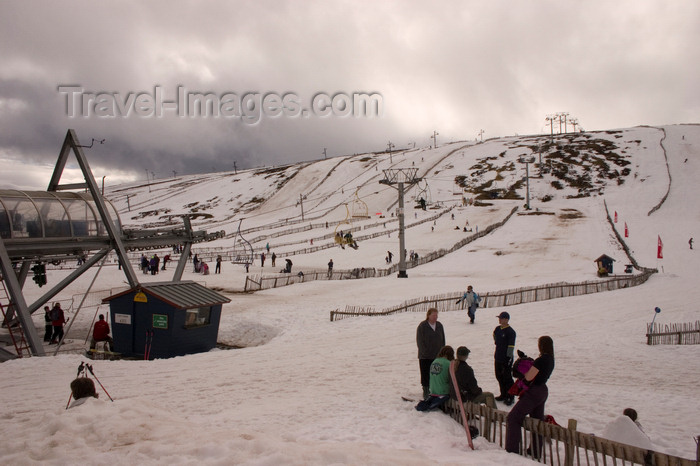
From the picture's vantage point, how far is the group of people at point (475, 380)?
240 inches

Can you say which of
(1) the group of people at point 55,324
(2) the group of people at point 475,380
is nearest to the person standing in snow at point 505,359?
(2) the group of people at point 475,380

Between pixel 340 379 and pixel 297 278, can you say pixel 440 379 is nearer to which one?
pixel 340 379

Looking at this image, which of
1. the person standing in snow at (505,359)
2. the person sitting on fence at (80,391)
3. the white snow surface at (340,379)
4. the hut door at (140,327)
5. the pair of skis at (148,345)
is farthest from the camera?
the hut door at (140,327)

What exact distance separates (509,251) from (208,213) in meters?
82.4

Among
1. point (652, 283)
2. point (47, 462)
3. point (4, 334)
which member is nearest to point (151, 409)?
point (47, 462)

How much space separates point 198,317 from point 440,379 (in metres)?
10.7

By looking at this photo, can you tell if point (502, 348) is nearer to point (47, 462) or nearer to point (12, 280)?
point (47, 462)

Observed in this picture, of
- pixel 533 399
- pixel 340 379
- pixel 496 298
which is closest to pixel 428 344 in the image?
pixel 533 399

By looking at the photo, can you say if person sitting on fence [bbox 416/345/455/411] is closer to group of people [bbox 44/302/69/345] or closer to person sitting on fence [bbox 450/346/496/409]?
person sitting on fence [bbox 450/346/496/409]

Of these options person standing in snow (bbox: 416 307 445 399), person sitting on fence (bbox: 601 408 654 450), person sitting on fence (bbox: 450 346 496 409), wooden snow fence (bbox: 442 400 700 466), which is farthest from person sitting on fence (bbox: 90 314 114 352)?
person sitting on fence (bbox: 601 408 654 450)

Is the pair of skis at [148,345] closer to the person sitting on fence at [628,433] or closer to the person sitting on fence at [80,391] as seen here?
the person sitting on fence at [80,391]

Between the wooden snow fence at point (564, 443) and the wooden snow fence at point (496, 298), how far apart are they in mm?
12065

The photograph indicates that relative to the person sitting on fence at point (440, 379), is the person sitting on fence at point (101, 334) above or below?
below

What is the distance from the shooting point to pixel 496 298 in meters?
21.4
